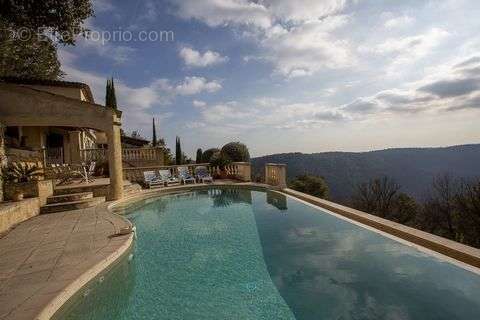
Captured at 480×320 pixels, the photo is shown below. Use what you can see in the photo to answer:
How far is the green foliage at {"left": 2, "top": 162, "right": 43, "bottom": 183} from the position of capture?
36.9 feet

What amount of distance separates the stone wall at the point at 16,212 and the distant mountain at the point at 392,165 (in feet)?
385

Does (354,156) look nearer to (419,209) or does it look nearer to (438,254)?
(419,209)

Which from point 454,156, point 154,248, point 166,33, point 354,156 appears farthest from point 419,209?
point 454,156

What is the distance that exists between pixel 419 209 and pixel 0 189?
160 feet

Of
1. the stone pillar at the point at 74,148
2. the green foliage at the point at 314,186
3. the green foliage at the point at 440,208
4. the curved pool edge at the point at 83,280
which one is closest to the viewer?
the curved pool edge at the point at 83,280

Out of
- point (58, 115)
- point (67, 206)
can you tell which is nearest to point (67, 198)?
point (67, 206)

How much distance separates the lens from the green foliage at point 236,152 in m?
26.0

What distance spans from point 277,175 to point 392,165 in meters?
171

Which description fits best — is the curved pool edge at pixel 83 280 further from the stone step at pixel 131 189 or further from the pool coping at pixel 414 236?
the stone step at pixel 131 189

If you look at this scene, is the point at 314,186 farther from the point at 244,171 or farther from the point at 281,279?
the point at 281,279

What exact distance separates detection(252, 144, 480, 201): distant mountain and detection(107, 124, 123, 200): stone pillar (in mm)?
113764

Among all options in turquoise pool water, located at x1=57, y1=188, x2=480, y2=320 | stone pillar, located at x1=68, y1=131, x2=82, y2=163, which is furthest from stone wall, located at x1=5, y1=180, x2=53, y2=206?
stone pillar, located at x1=68, y1=131, x2=82, y2=163

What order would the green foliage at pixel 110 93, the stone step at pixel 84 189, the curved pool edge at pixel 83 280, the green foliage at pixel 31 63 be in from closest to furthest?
the curved pool edge at pixel 83 280 < the stone step at pixel 84 189 < the green foliage at pixel 31 63 < the green foliage at pixel 110 93

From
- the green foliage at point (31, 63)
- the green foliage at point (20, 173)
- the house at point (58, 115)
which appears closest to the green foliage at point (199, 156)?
the green foliage at point (31, 63)
